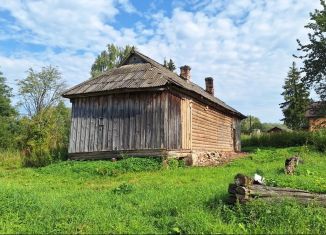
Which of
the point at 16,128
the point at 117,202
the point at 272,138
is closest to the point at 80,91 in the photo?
the point at 117,202

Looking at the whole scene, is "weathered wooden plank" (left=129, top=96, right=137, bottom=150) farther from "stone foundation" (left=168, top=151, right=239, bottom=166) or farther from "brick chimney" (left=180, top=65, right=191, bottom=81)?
"brick chimney" (left=180, top=65, right=191, bottom=81)

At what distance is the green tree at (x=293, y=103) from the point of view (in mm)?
46438

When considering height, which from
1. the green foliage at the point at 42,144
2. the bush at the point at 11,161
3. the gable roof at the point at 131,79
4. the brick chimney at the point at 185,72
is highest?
the brick chimney at the point at 185,72

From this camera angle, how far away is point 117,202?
30.8 ft

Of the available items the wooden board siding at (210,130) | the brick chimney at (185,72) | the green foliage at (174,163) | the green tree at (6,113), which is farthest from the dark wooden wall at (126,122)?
the green tree at (6,113)

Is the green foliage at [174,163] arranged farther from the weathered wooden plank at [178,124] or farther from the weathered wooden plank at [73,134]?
the weathered wooden plank at [73,134]

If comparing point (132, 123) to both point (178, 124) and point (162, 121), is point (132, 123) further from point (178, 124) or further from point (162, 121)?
point (178, 124)

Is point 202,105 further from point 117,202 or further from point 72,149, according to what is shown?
point 117,202

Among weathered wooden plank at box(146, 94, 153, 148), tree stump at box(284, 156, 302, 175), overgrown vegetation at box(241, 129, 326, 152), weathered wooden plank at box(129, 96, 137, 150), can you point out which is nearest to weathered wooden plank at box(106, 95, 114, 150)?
weathered wooden plank at box(129, 96, 137, 150)

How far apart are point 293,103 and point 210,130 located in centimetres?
2661

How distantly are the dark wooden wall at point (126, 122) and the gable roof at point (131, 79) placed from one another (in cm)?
50

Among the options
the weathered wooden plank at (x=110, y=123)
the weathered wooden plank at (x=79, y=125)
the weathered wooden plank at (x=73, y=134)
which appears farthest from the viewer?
the weathered wooden plank at (x=73, y=134)

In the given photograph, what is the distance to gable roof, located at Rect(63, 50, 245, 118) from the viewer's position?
1908 centimetres

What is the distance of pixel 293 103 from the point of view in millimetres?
47094
